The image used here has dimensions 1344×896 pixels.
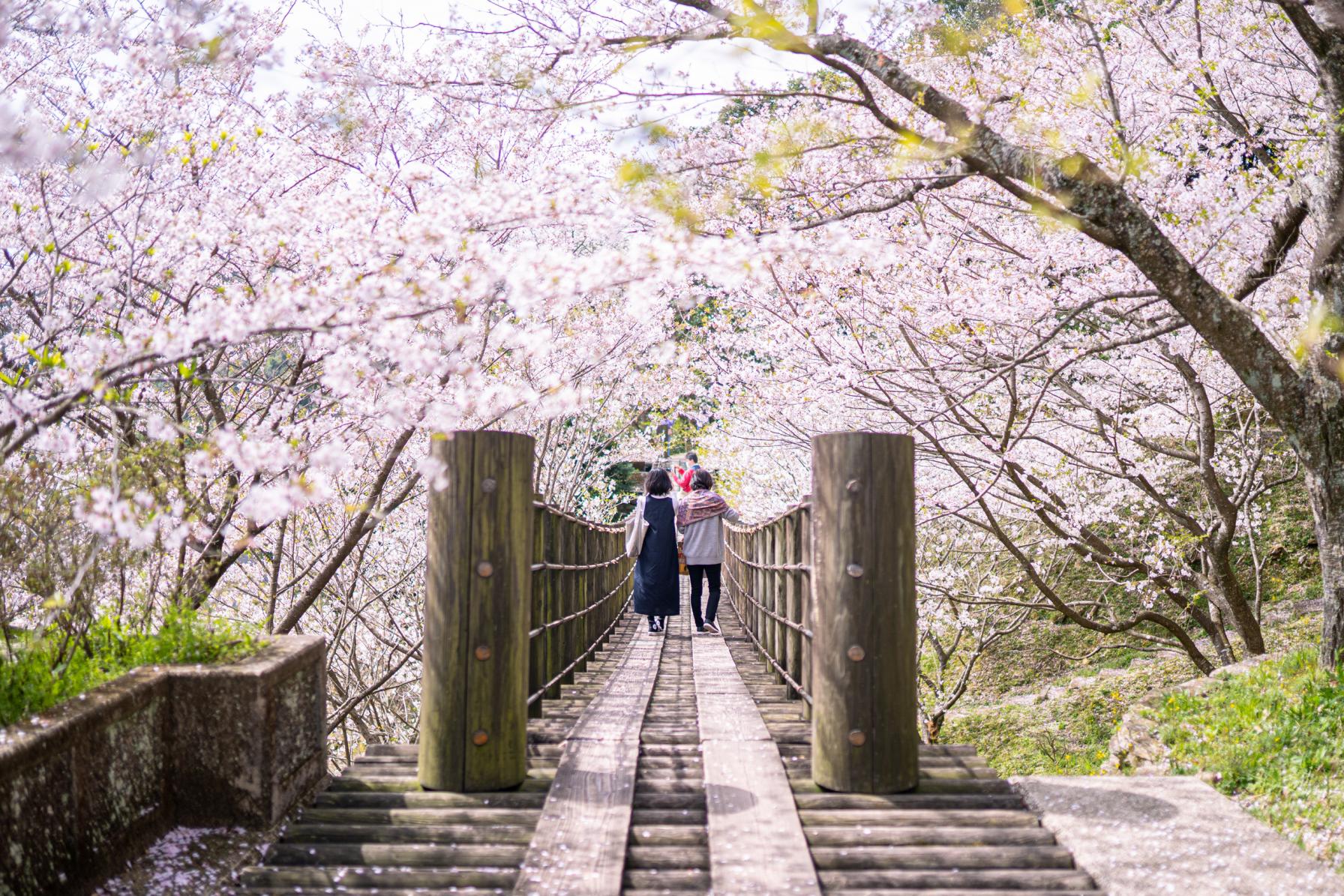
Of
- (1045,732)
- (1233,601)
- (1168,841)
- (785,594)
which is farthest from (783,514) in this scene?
(1045,732)

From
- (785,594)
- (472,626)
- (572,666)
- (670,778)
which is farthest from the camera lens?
(572,666)

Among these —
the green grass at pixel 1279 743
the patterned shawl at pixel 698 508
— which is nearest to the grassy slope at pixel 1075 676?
the green grass at pixel 1279 743

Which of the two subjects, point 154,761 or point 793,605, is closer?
point 154,761

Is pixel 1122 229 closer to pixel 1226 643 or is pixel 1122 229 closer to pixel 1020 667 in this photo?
pixel 1226 643

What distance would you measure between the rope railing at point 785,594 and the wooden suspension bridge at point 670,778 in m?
0.48

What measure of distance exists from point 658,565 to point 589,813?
211 inches

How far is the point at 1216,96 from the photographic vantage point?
6.96 meters

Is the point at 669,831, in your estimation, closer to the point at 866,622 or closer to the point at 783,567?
the point at 866,622

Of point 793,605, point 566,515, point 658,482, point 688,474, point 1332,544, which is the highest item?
point 688,474

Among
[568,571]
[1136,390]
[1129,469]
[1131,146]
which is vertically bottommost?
[568,571]

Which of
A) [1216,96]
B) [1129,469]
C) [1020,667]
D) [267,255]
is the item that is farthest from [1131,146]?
[1020,667]

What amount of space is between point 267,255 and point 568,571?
250 centimetres

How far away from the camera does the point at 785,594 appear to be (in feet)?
17.4

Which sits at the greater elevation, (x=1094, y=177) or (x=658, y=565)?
(x=1094, y=177)
